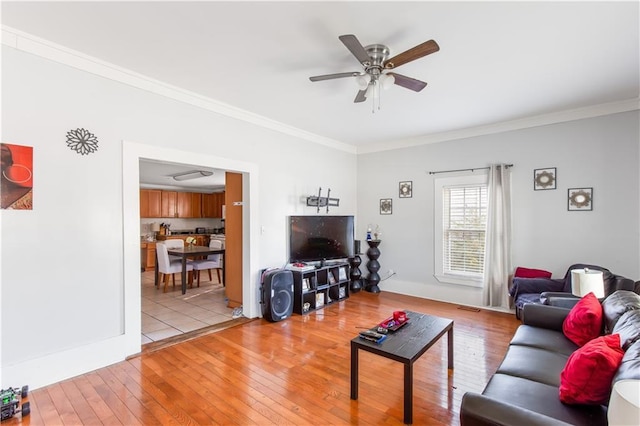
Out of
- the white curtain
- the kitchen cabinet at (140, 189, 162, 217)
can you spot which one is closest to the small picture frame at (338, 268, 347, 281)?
the white curtain

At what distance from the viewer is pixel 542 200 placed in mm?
4270

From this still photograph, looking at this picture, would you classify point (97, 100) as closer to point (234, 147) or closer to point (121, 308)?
point (234, 147)

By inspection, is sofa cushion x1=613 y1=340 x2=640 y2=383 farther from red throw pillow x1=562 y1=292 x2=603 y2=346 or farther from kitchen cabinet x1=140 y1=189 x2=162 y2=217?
kitchen cabinet x1=140 y1=189 x2=162 y2=217

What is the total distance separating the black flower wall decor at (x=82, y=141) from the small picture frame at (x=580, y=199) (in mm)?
5496

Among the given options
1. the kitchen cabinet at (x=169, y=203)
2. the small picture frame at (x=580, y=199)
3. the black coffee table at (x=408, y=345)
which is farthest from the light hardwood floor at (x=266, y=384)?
the kitchen cabinet at (x=169, y=203)

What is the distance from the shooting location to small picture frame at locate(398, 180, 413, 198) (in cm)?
548

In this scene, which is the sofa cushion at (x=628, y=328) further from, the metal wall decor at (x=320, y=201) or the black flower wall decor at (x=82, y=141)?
the black flower wall decor at (x=82, y=141)

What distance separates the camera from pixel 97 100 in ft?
9.25

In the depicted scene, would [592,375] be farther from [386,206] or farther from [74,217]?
[386,206]

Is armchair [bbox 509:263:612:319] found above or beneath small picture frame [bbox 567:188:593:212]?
beneath

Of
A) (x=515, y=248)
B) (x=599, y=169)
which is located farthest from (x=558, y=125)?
(x=515, y=248)

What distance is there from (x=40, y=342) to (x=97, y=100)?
2114 millimetres

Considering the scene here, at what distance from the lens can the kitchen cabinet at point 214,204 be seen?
9.98 m

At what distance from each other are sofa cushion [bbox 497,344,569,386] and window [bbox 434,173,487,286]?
272 centimetres
